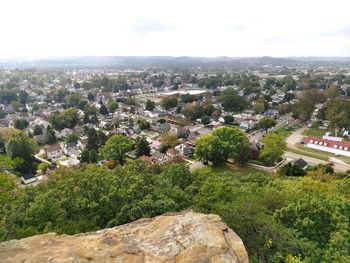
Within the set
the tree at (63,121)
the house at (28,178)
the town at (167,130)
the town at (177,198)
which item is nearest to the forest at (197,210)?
the town at (177,198)

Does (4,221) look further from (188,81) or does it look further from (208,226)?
(188,81)

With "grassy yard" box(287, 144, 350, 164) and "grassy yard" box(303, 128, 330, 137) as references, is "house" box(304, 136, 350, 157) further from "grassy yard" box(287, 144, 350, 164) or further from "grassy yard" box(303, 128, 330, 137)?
"grassy yard" box(303, 128, 330, 137)

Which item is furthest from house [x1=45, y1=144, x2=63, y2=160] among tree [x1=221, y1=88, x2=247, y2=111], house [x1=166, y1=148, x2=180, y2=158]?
tree [x1=221, y1=88, x2=247, y2=111]

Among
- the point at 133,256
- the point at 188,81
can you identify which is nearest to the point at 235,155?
the point at 133,256

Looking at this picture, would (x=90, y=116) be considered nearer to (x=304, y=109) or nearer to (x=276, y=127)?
(x=276, y=127)

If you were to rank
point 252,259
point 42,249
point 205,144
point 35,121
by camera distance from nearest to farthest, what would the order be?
point 42,249
point 252,259
point 205,144
point 35,121

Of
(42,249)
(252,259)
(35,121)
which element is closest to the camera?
(42,249)

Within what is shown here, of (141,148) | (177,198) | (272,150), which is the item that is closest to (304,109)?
(272,150)
